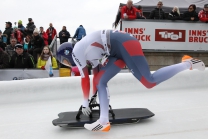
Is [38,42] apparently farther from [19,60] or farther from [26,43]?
[19,60]

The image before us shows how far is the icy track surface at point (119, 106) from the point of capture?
2.23 m

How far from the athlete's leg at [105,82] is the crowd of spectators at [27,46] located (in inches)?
114

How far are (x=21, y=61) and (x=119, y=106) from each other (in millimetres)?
2789

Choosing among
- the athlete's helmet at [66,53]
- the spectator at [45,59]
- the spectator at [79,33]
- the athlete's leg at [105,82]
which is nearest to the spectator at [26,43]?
the spectator at [79,33]

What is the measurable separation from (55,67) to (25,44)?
2.41 meters

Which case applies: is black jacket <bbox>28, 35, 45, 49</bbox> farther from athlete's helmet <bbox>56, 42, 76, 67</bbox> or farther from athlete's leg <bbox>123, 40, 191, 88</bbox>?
athlete's leg <bbox>123, 40, 191, 88</bbox>

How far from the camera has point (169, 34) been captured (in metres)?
6.74

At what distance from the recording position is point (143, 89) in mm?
4184

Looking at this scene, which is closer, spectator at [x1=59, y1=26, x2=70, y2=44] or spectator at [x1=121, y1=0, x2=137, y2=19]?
spectator at [x1=121, y1=0, x2=137, y2=19]

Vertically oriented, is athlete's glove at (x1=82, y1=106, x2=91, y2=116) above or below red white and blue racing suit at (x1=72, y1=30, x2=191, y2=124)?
below

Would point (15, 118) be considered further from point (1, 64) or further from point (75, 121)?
point (1, 64)

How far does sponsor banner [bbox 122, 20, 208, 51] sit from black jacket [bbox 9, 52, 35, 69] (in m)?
2.83

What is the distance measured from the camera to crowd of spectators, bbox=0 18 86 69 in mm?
5117

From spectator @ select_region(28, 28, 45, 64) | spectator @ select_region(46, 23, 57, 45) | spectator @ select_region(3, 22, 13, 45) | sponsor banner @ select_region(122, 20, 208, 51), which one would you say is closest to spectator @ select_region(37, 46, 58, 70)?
spectator @ select_region(28, 28, 45, 64)
